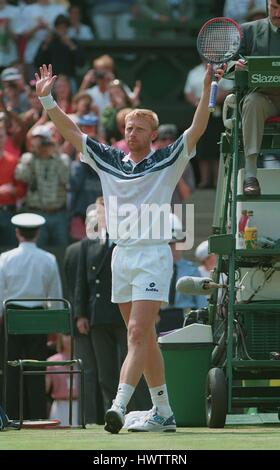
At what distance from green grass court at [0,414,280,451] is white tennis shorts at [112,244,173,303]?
88 cm

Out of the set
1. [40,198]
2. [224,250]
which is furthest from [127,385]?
[40,198]

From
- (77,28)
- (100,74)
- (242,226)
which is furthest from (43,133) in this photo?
(242,226)

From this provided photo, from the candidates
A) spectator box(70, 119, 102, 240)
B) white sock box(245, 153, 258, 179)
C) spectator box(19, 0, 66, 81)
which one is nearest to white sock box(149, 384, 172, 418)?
white sock box(245, 153, 258, 179)

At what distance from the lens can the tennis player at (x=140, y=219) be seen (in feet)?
32.1

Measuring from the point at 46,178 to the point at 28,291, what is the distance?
13.1ft

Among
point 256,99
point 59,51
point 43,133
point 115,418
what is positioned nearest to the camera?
point 115,418

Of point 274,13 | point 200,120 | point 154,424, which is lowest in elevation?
point 154,424

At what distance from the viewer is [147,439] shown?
29.4ft

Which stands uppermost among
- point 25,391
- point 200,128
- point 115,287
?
point 200,128

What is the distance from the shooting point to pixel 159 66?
23297 millimetres

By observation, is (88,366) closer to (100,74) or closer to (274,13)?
(274,13)

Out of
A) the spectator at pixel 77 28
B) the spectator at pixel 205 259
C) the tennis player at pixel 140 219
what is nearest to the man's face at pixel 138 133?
the tennis player at pixel 140 219
